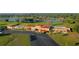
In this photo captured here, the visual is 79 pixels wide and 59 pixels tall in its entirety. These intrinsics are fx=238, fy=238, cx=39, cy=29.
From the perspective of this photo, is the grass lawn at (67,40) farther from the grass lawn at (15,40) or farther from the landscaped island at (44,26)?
the grass lawn at (15,40)

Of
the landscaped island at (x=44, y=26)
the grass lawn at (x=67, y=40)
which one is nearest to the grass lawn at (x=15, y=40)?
the landscaped island at (x=44, y=26)

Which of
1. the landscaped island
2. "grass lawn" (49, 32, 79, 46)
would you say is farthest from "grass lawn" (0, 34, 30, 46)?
"grass lawn" (49, 32, 79, 46)

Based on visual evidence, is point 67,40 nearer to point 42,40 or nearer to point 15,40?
point 42,40

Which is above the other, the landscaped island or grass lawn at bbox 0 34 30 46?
the landscaped island

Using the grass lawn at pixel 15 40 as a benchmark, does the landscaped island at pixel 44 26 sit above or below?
above

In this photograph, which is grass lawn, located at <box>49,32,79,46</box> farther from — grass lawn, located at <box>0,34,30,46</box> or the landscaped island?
grass lawn, located at <box>0,34,30,46</box>
